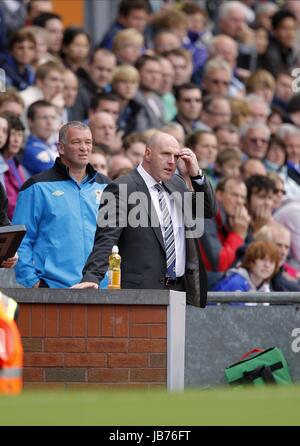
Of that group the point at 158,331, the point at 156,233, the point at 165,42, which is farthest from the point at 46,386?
the point at 165,42

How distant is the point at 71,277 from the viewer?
11023mm

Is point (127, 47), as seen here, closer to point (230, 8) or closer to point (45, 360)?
point (230, 8)

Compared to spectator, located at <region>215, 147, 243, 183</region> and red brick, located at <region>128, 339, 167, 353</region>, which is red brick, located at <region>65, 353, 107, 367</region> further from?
spectator, located at <region>215, 147, 243, 183</region>

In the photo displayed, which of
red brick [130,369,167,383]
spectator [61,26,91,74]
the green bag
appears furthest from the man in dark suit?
spectator [61,26,91,74]

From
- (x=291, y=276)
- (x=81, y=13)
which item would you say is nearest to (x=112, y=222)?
(x=291, y=276)

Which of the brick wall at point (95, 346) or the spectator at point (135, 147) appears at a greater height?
the spectator at point (135, 147)

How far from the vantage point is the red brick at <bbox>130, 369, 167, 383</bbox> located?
9.85 m

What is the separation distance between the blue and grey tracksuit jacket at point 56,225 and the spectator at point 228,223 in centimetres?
276

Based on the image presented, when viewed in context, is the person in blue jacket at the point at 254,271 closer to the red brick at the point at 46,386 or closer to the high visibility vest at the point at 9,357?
the red brick at the point at 46,386

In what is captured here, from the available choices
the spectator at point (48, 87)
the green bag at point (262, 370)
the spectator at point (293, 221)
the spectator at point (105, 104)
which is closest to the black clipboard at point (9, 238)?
the green bag at point (262, 370)

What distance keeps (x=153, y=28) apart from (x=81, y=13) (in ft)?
8.70

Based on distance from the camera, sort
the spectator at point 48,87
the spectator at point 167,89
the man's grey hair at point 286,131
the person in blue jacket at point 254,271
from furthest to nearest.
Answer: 1. the man's grey hair at point 286,131
2. the spectator at point 167,89
3. the spectator at point 48,87
4. the person in blue jacket at point 254,271

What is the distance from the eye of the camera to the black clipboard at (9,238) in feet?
31.3

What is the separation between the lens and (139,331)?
9.89 m
